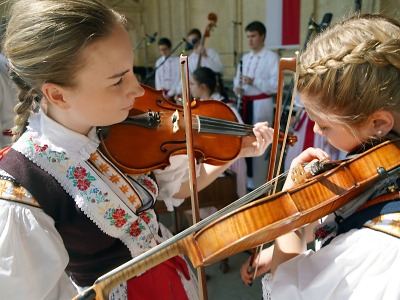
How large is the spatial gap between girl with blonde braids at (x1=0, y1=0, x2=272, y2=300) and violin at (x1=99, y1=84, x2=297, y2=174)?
0.13 m

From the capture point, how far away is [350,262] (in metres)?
0.58

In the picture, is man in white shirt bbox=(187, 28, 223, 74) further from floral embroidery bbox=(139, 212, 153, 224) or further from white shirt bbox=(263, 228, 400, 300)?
white shirt bbox=(263, 228, 400, 300)

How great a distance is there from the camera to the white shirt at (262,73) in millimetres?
3553

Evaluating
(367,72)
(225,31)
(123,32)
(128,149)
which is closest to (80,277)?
(128,149)

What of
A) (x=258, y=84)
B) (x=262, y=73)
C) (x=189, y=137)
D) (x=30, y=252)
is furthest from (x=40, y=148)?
(x=262, y=73)

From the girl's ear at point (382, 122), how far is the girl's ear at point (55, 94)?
1.96 feet

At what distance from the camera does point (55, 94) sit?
0.71m

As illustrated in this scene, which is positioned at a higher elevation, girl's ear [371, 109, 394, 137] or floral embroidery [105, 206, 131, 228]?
girl's ear [371, 109, 394, 137]

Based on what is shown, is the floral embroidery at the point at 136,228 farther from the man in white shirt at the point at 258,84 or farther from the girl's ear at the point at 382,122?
the man in white shirt at the point at 258,84

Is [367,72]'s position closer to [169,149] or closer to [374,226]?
[374,226]

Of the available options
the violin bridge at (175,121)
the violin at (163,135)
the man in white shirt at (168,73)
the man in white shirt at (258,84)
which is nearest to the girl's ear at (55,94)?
the violin at (163,135)

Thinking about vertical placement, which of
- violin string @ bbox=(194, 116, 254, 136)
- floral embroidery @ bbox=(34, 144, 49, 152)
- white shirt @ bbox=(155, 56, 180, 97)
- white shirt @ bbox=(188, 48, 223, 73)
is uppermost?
floral embroidery @ bbox=(34, 144, 49, 152)

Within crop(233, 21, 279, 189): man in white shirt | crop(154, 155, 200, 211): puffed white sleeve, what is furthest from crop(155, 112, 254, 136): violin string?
crop(233, 21, 279, 189): man in white shirt

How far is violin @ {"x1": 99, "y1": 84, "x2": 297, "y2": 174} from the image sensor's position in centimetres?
96
